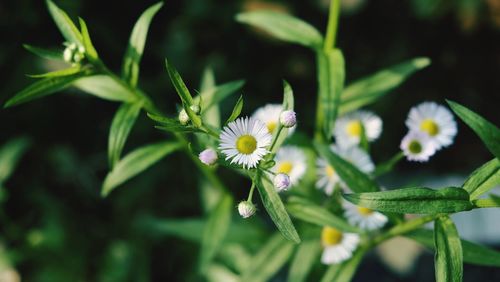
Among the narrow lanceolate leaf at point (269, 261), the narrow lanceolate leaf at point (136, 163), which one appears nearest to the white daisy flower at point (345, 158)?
the narrow lanceolate leaf at point (269, 261)

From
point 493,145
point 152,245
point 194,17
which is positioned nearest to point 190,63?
point 194,17

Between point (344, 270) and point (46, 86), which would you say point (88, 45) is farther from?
point (344, 270)

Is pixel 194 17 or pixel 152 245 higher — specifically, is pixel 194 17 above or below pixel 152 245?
above

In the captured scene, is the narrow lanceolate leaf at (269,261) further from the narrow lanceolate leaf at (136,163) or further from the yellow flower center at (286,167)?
the narrow lanceolate leaf at (136,163)

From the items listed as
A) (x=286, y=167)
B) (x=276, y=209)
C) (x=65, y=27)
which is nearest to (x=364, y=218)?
(x=286, y=167)

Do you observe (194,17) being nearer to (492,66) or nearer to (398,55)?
(398,55)

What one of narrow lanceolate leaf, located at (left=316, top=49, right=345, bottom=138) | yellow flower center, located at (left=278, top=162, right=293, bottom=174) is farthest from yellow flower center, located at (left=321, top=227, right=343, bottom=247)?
narrow lanceolate leaf, located at (left=316, top=49, right=345, bottom=138)
